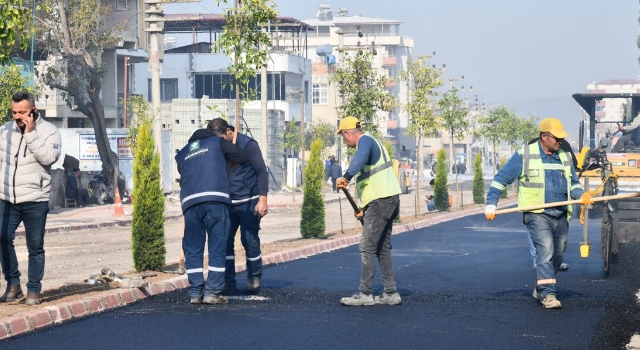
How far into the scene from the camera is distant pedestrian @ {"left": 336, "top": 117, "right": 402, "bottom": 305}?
10656mm

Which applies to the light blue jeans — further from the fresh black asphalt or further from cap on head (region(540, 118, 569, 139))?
cap on head (region(540, 118, 569, 139))

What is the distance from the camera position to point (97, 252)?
62.9 feet

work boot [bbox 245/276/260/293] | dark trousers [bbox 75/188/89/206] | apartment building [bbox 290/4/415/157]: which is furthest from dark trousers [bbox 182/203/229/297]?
→ apartment building [bbox 290/4/415/157]

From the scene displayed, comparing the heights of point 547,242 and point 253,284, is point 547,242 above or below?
above

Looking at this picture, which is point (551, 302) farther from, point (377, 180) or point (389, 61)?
point (389, 61)

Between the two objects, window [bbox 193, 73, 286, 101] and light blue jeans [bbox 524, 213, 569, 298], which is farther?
window [bbox 193, 73, 286, 101]

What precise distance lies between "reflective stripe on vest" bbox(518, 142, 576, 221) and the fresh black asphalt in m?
0.95

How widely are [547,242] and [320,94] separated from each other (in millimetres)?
100546

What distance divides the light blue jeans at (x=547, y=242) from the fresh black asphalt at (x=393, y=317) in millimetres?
285

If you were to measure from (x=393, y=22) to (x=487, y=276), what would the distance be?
16660 cm

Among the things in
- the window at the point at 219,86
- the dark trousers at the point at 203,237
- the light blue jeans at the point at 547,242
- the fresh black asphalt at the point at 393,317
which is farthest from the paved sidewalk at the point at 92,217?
the window at the point at 219,86

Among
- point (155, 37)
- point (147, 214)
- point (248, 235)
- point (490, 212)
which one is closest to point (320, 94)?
point (155, 37)

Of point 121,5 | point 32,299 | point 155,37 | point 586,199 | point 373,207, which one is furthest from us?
point 121,5

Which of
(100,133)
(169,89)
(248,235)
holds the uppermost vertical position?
(169,89)
